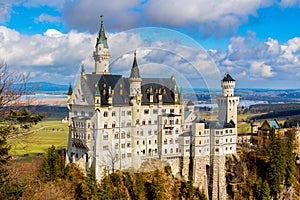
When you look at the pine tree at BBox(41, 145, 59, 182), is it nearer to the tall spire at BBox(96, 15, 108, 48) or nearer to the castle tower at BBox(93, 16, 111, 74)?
the castle tower at BBox(93, 16, 111, 74)

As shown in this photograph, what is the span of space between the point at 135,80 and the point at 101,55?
1158cm

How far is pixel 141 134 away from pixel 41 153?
54.8ft

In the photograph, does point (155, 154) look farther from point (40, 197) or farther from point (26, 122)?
point (26, 122)

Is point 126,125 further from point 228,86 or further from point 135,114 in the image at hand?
point 228,86

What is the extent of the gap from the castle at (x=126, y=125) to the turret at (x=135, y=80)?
0.15 meters

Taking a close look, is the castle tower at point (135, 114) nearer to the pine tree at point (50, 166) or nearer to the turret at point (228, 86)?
the pine tree at point (50, 166)

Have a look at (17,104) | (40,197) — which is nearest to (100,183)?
(40,197)

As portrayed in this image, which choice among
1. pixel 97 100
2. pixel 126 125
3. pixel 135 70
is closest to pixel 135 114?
pixel 126 125

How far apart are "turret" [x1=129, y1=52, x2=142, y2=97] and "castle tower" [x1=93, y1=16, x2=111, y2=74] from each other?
201 inches

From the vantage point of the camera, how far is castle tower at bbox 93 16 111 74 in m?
38.0

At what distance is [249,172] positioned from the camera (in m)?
44.2

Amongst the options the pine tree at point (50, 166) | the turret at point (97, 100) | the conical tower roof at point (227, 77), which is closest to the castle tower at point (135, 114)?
the turret at point (97, 100)

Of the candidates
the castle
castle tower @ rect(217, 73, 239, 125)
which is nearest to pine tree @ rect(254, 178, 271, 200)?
the castle

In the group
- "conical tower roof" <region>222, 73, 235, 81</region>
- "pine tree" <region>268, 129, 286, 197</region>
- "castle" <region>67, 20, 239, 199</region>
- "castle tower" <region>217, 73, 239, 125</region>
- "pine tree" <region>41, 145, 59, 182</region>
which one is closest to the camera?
"castle" <region>67, 20, 239, 199</region>
